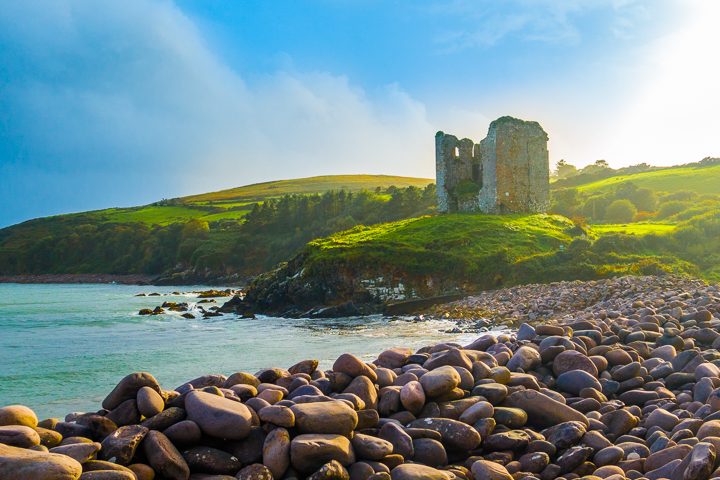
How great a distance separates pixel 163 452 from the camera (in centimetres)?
555

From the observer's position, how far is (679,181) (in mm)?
80562

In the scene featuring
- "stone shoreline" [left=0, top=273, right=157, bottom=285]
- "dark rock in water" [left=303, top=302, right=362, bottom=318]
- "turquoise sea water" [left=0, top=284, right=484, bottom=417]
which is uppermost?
"turquoise sea water" [left=0, top=284, right=484, bottom=417]

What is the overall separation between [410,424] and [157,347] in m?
17.3

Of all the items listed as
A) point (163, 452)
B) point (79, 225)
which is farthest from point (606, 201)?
point (79, 225)

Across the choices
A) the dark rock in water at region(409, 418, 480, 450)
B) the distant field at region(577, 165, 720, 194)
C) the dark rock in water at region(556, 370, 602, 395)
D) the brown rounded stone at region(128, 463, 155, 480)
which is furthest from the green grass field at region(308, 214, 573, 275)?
the distant field at region(577, 165, 720, 194)

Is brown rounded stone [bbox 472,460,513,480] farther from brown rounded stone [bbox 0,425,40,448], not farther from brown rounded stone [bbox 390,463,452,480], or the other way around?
brown rounded stone [bbox 0,425,40,448]

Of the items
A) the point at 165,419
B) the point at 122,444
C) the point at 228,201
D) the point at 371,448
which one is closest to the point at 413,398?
the point at 371,448

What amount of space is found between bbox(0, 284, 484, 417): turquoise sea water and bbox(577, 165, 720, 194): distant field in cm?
5986

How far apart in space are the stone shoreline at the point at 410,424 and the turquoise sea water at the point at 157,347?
24.1ft

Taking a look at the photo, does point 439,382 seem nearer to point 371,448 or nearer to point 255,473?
point 371,448

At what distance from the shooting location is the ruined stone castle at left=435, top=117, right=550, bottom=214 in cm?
5291

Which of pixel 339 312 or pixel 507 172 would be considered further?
pixel 507 172

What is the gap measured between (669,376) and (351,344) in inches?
484

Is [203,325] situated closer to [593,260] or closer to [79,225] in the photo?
[593,260]
